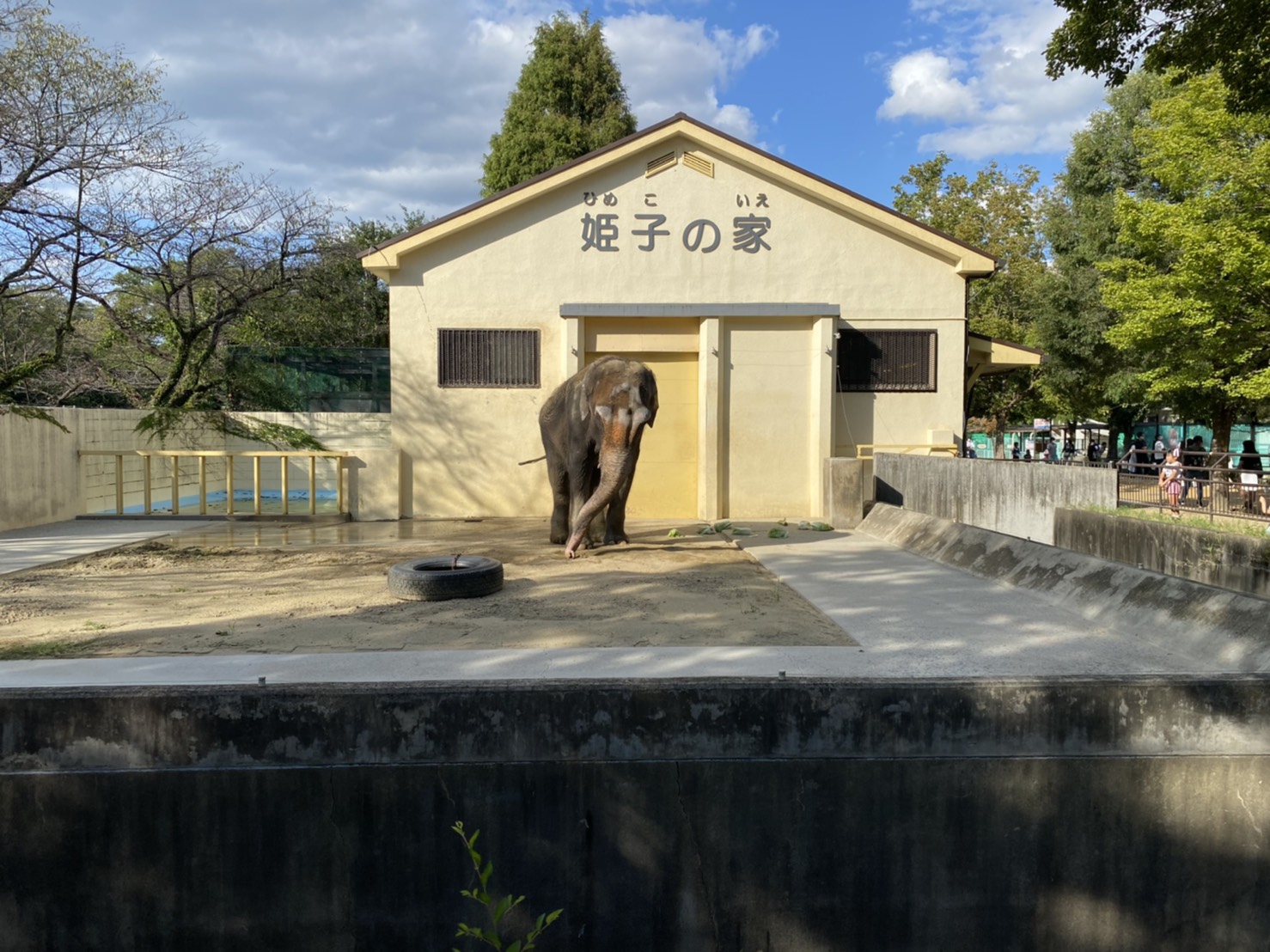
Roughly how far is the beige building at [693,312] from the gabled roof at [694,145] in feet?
0.13

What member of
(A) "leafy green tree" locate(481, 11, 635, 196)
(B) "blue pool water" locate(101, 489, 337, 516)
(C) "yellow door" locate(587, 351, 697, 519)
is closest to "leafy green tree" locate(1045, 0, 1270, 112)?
(C) "yellow door" locate(587, 351, 697, 519)

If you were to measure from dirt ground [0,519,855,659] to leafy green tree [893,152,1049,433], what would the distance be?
92.4ft

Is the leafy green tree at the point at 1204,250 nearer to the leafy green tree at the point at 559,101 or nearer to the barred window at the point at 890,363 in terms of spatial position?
the barred window at the point at 890,363

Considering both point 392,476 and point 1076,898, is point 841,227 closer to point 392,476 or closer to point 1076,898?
point 392,476

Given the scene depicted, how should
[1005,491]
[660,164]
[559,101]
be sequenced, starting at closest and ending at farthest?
1. [1005,491]
2. [660,164]
3. [559,101]

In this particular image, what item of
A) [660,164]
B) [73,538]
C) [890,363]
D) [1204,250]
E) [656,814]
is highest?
[660,164]

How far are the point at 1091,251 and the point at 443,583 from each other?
31212 millimetres

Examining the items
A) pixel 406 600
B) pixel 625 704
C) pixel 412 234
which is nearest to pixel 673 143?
pixel 412 234

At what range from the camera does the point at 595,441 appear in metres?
10.1

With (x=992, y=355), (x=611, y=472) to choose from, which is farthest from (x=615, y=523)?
(x=992, y=355)

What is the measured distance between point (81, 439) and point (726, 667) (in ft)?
44.7

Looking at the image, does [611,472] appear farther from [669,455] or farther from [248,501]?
[248,501]

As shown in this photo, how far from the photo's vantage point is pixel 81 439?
14461 mm

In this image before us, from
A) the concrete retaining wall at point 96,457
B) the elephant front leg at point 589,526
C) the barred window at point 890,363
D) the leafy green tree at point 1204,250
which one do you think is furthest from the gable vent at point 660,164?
the leafy green tree at point 1204,250
